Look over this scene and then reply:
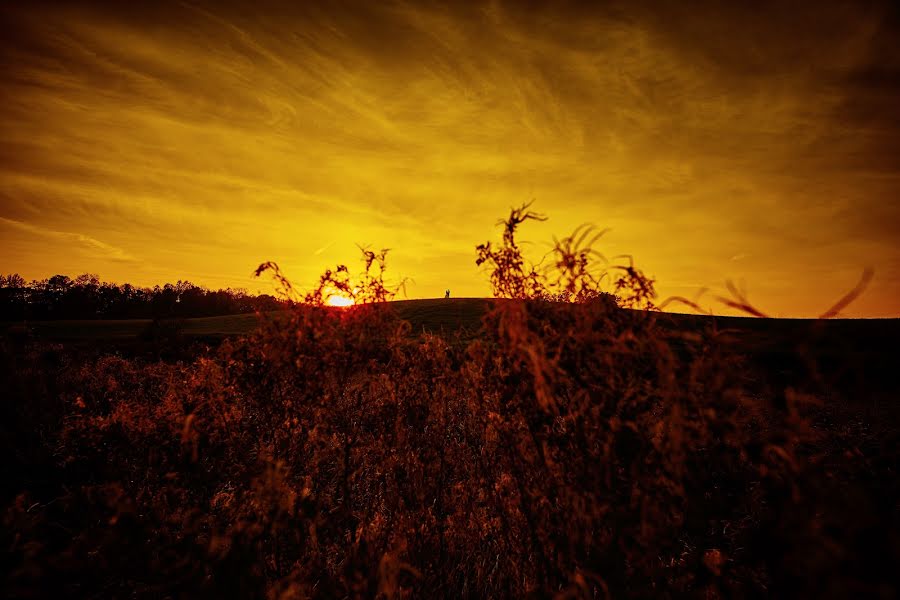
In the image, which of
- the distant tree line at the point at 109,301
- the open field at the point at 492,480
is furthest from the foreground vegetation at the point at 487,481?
the distant tree line at the point at 109,301

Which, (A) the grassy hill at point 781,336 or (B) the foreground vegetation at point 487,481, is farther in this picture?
(B) the foreground vegetation at point 487,481

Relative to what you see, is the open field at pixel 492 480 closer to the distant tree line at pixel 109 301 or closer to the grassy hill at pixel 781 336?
the grassy hill at pixel 781 336

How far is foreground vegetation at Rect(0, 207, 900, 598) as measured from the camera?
304cm

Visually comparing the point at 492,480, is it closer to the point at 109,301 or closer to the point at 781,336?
the point at 781,336

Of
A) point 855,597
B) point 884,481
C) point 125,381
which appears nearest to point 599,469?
point 855,597

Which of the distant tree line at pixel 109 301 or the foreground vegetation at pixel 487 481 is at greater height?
the distant tree line at pixel 109 301

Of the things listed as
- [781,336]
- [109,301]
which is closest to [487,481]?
[781,336]

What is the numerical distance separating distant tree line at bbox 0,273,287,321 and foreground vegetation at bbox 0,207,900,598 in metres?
92.7

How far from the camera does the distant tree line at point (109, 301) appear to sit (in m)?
93.7

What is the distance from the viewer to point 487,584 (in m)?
4.74

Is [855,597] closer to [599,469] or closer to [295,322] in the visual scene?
[599,469]

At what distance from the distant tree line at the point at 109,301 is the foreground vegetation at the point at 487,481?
92730 millimetres

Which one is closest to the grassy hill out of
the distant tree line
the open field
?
the open field

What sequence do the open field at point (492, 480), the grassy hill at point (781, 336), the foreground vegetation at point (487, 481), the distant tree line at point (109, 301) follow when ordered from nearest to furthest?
the grassy hill at point (781, 336) → the open field at point (492, 480) → the foreground vegetation at point (487, 481) → the distant tree line at point (109, 301)
